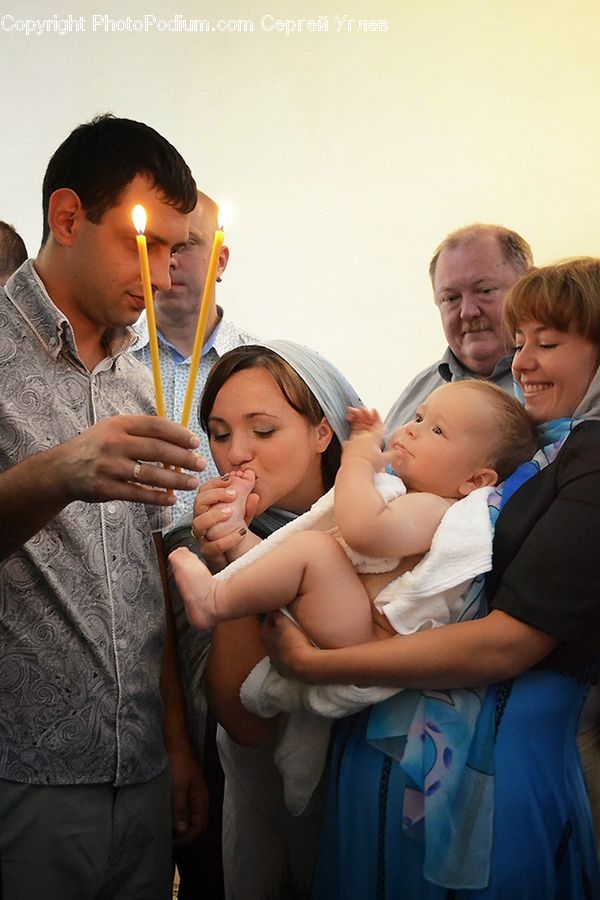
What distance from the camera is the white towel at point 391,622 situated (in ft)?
3.77

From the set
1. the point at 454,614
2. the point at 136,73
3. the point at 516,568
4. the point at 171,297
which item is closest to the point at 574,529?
the point at 516,568

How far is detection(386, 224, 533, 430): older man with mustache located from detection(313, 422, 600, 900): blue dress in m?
1.46

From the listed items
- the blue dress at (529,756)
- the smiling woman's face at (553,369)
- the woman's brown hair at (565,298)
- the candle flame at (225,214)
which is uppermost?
the candle flame at (225,214)

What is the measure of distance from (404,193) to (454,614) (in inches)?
101

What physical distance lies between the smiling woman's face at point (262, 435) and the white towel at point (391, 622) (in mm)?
187

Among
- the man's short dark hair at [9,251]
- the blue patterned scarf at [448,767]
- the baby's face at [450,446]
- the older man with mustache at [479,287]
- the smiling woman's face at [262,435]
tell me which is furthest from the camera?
the older man with mustache at [479,287]

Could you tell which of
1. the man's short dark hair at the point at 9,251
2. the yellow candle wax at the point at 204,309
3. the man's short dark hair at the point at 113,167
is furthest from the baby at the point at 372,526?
the man's short dark hair at the point at 9,251

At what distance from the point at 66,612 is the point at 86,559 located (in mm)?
88

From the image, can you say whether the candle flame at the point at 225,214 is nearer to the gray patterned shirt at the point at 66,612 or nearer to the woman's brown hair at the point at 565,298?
the gray patterned shirt at the point at 66,612

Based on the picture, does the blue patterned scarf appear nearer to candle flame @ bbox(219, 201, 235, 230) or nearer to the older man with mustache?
candle flame @ bbox(219, 201, 235, 230)

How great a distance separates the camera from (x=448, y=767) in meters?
1.11

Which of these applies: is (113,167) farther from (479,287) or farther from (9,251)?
(479,287)

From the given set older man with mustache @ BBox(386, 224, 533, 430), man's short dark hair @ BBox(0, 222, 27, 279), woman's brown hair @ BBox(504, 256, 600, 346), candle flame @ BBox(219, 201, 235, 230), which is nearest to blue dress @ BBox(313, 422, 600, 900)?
woman's brown hair @ BBox(504, 256, 600, 346)

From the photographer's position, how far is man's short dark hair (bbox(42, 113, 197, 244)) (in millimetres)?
1502
